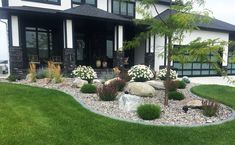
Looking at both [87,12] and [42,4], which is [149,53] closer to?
[87,12]

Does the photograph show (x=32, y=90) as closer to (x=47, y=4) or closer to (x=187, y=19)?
(x=187, y=19)

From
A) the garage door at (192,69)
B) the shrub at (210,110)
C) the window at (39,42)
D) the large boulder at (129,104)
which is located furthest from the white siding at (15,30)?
the garage door at (192,69)

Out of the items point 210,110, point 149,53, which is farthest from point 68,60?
point 210,110

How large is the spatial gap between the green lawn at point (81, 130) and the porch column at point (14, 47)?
6.07 metres

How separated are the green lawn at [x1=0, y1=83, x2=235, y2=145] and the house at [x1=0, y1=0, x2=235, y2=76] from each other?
193 inches

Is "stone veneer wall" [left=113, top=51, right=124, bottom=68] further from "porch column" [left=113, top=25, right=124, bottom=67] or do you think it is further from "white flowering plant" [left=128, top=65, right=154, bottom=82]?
"white flowering plant" [left=128, top=65, right=154, bottom=82]

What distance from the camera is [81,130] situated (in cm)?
496

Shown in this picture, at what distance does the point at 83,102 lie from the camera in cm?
719

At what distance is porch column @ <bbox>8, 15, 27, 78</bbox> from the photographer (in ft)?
39.6

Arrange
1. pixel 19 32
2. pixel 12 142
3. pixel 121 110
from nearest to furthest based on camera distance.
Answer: pixel 12 142
pixel 121 110
pixel 19 32

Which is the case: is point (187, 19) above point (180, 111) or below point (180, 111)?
above

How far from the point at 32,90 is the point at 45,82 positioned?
5.82ft

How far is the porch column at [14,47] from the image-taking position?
12.1m

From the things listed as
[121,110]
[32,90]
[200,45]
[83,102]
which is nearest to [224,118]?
[200,45]
